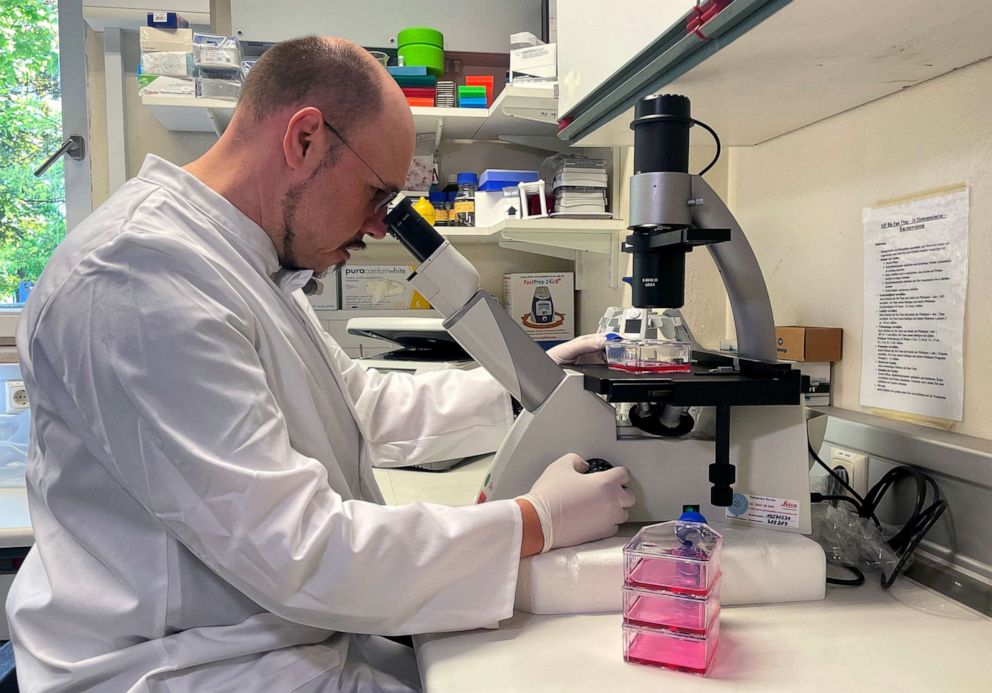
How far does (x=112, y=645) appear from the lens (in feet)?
2.70

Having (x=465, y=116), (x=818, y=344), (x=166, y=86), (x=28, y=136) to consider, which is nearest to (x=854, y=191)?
(x=818, y=344)

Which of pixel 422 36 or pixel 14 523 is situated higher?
pixel 422 36

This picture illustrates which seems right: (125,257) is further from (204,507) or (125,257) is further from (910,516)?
(910,516)

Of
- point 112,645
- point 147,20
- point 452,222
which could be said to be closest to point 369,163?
point 112,645

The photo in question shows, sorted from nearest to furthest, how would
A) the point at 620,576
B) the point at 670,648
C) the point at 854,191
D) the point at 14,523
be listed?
the point at 670,648
the point at 620,576
the point at 854,191
the point at 14,523

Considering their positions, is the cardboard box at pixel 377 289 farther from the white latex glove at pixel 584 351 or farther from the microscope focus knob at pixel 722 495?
the microscope focus knob at pixel 722 495

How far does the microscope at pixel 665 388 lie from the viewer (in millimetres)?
904

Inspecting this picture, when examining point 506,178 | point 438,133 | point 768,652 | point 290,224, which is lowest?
point 768,652

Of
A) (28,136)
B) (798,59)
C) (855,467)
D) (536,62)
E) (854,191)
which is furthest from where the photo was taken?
(28,136)

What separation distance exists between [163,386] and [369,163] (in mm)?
470

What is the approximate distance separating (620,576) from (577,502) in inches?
3.8

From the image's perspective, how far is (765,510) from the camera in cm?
94

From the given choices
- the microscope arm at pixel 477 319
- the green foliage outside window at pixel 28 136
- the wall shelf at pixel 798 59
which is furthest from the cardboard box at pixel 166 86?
the microscope arm at pixel 477 319

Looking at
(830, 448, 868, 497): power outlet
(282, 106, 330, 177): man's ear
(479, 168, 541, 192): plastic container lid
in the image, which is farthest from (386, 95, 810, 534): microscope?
(479, 168, 541, 192): plastic container lid
